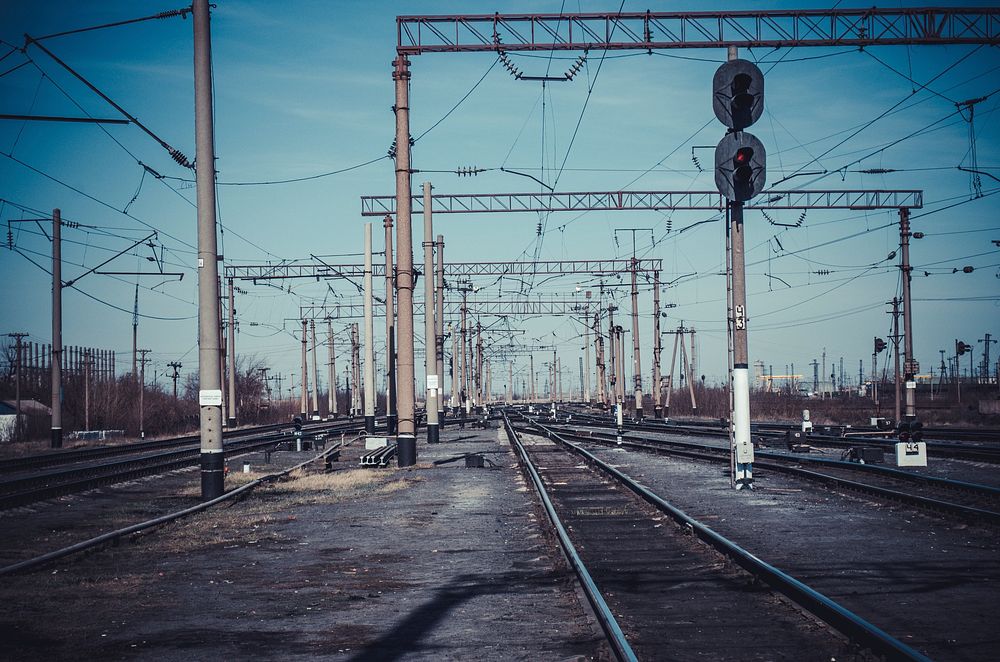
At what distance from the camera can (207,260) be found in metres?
18.5

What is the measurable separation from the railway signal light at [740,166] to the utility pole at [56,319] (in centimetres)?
3324

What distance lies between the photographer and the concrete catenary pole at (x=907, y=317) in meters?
39.2

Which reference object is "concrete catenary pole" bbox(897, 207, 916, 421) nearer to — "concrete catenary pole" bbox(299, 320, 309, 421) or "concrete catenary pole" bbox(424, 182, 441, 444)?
"concrete catenary pole" bbox(424, 182, 441, 444)

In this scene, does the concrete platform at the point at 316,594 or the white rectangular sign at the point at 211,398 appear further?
the white rectangular sign at the point at 211,398

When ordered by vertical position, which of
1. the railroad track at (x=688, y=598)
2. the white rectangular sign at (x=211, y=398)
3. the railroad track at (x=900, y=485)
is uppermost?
the white rectangular sign at (x=211, y=398)

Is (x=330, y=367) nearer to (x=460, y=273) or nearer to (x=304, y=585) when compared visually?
(x=460, y=273)

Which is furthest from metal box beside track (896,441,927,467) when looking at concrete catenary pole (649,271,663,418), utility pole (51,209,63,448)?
concrete catenary pole (649,271,663,418)

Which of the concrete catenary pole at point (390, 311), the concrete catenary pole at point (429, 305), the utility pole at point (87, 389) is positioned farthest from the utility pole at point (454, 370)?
the concrete catenary pole at point (429, 305)

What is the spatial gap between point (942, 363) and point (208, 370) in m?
124

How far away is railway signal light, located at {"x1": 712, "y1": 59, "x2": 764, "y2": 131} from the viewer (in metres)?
18.2

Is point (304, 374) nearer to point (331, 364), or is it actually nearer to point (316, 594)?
point (331, 364)

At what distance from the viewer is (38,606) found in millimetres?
9305

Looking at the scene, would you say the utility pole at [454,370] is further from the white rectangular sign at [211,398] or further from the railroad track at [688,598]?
the railroad track at [688,598]

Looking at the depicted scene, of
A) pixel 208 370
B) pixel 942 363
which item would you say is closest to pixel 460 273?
pixel 208 370
